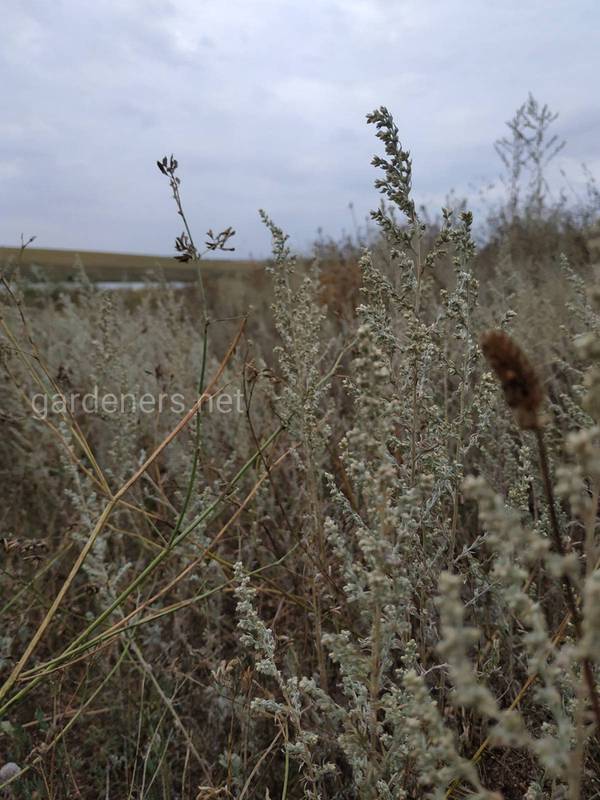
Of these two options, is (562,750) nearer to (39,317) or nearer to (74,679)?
(74,679)

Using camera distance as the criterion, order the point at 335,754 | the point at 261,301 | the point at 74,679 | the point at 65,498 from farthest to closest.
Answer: the point at 261,301, the point at 65,498, the point at 74,679, the point at 335,754

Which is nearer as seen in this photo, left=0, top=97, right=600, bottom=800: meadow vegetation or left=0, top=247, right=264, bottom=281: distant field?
left=0, top=97, right=600, bottom=800: meadow vegetation

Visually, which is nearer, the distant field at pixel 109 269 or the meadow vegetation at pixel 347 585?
the meadow vegetation at pixel 347 585

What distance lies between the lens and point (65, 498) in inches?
139

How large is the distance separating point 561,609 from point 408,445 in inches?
43.4

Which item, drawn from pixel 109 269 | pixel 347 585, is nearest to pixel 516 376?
pixel 347 585

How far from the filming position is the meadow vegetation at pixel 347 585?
3.06 ft

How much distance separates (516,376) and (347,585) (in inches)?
23.3

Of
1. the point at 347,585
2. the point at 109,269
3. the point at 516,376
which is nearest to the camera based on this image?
the point at 516,376

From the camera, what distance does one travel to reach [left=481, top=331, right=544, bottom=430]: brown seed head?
2.55 ft

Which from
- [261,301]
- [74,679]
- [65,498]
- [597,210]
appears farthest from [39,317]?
[597,210]

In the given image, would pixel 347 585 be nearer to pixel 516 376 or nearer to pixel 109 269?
pixel 516 376

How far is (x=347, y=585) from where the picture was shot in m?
1.18

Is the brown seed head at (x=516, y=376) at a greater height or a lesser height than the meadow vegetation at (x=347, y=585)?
greater
